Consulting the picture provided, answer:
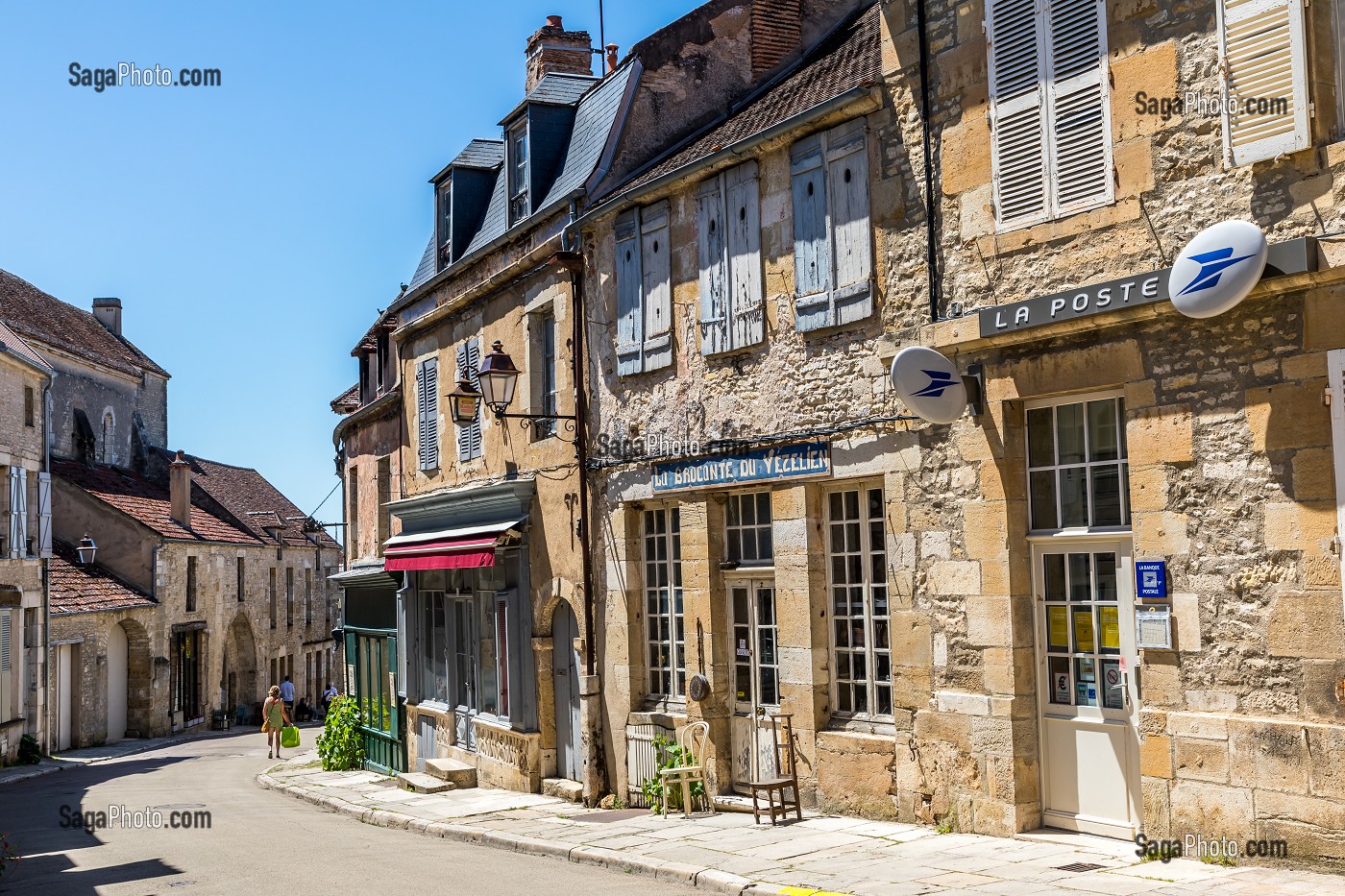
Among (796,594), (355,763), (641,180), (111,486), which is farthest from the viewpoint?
(111,486)

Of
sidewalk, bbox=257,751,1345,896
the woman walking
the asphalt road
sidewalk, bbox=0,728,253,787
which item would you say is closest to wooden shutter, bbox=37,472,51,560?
sidewalk, bbox=0,728,253,787

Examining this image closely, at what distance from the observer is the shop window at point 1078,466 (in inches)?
323

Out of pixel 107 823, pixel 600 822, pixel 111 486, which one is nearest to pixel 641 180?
pixel 600 822

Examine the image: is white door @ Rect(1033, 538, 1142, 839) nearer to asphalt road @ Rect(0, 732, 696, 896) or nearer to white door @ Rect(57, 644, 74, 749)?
asphalt road @ Rect(0, 732, 696, 896)

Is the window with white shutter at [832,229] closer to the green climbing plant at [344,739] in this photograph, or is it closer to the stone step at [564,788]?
the stone step at [564,788]

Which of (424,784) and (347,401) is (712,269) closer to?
(424,784)

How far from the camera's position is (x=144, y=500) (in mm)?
36312

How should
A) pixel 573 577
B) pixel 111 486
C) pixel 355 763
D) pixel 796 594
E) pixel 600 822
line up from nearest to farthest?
pixel 796 594 → pixel 600 822 → pixel 573 577 → pixel 355 763 → pixel 111 486

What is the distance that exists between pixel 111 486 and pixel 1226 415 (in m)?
33.4

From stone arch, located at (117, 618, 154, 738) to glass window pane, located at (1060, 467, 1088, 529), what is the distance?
29129 mm

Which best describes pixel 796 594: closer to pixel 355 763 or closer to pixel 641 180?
pixel 641 180

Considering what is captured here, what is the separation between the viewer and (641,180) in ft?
41.8

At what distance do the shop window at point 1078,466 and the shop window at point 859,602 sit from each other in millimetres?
1444

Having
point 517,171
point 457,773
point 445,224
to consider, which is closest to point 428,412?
point 445,224
